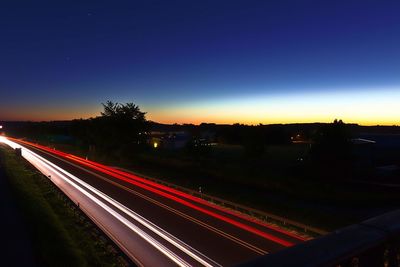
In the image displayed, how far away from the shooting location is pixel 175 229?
778 inches

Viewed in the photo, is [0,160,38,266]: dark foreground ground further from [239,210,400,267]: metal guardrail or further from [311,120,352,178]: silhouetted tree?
[311,120,352,178]: silhouetted tree

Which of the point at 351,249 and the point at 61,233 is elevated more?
the point at 351,249

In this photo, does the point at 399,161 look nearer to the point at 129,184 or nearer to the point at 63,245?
the point at 129,184

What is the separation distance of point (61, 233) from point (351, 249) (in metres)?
18.5

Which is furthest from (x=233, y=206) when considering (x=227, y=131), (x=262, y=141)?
(x=227, y=131)

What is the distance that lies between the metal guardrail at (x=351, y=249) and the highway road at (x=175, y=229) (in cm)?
933

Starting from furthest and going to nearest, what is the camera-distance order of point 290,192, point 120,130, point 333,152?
point 120,130 → point 333,152 → point 290,192

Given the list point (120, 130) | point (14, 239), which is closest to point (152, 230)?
point (14, 239)

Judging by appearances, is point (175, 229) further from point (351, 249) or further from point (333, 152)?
point (333, 152)

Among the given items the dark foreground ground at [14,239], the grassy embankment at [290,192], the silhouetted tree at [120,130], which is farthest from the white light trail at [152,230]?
the silhouetted tree at [120,130]

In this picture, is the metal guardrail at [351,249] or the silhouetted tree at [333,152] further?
the silhouetted tree at [333,152]

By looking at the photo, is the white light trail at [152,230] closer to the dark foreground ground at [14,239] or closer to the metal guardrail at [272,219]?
the dark foreground ground at [14,239]

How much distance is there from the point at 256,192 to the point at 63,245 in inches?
986

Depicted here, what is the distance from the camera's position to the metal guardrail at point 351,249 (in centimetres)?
238
